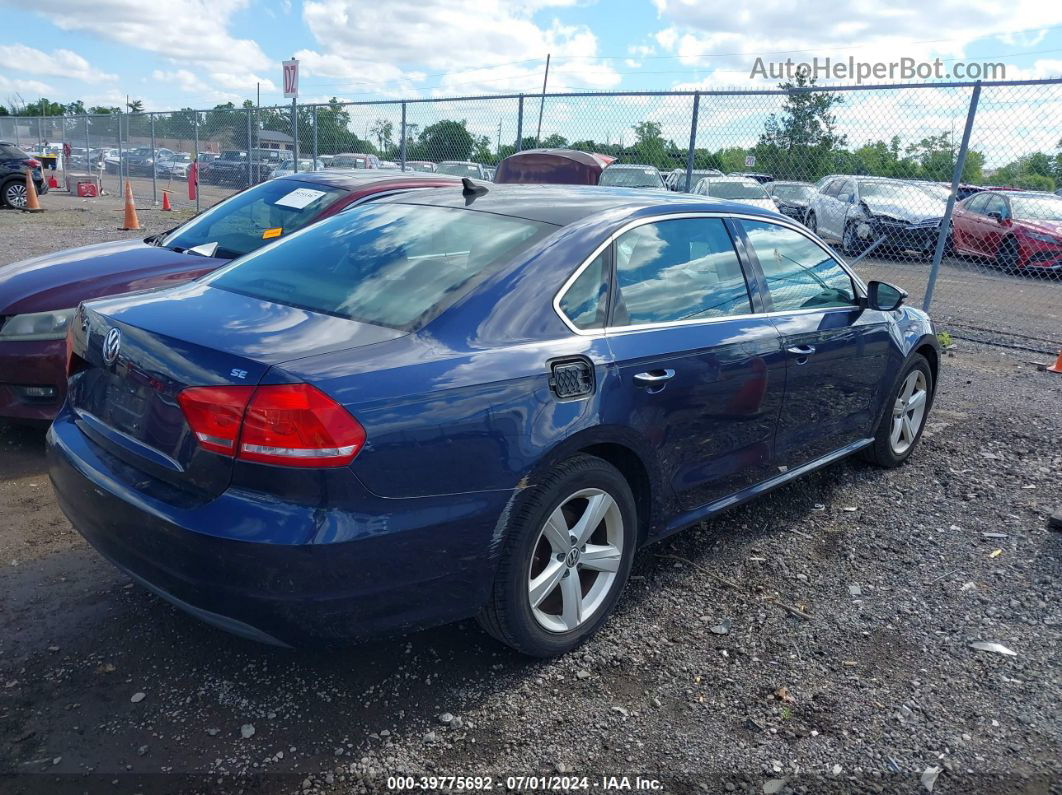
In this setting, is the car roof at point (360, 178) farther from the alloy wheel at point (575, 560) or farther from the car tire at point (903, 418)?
the alloy wheel at point (575, 560)

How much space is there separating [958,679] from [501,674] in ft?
5.27

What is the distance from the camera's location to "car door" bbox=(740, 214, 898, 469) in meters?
3.91

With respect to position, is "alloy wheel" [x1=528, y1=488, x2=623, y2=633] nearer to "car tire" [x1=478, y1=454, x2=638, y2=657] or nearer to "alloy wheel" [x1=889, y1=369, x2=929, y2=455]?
"car tire" [x1=478, y1=454, x2=638, y2=657]

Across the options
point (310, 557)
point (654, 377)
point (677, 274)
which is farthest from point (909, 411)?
point (310, 557)

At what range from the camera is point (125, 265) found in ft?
15.9

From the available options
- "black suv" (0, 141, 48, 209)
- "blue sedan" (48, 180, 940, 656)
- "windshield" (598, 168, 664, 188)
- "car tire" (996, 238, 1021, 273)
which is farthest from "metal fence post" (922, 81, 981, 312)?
"black suv" (0, 141, 48, 209)

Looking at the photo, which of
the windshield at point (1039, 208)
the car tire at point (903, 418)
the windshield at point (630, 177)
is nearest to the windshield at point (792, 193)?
the windshield at point (630, 177)

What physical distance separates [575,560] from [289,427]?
1.17 meters

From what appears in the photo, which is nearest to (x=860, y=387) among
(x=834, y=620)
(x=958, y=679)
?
(x=834, y=620)

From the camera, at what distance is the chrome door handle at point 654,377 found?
3.07m

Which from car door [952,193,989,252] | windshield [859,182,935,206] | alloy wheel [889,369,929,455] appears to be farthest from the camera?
car door [952,193,989,252]

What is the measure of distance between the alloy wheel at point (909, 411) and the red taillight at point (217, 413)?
3.84 metres

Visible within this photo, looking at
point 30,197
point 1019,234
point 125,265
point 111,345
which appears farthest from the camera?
point 30,197

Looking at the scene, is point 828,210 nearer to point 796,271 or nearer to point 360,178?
point 360,178
